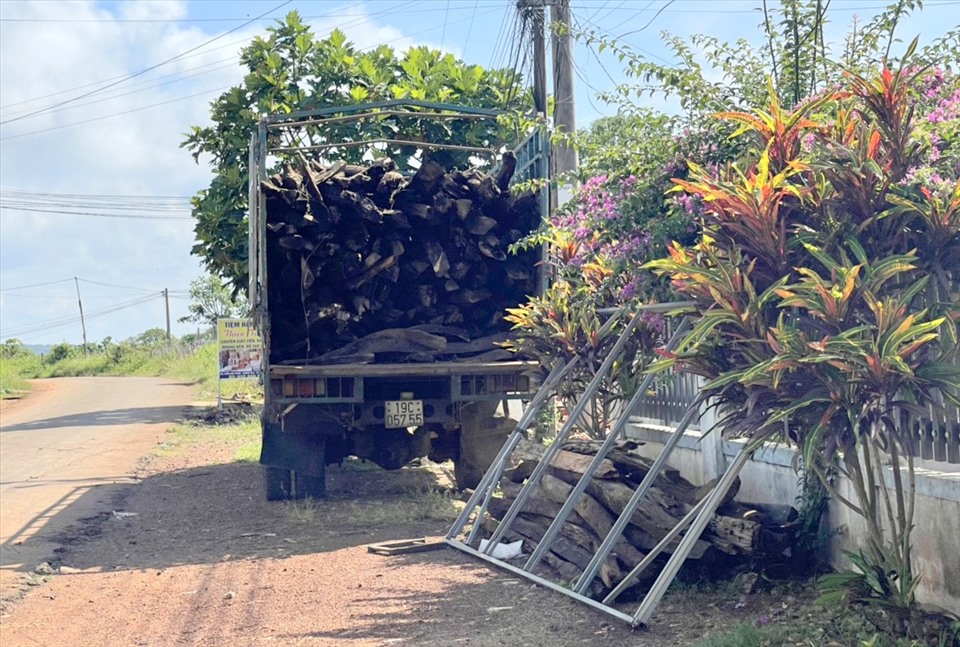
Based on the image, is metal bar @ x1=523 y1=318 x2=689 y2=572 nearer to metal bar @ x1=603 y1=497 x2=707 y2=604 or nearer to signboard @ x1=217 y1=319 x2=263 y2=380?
metal bar @ x1=603 y1=497 x2=707 y2=604

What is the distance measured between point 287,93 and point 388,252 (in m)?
6.96

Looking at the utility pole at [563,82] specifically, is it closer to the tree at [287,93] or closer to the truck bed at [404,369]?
the tree at [287,93]

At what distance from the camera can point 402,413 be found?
9312 millimetres

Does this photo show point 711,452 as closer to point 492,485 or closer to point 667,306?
point 492,485

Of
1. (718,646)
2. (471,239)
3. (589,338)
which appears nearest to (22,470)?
(471,239)

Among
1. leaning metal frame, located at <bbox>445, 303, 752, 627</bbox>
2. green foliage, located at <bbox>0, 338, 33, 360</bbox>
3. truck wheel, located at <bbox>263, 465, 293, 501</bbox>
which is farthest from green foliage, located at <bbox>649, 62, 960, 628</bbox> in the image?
green foliage, located at <bbox>0, 338, 33, 360</bbox>

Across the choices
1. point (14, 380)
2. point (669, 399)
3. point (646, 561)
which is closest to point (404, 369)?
point (669, 399)

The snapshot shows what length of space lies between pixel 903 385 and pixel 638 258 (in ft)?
7.66

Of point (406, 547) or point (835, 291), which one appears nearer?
point (835, 291)

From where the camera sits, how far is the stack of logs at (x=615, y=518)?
6.08 meters

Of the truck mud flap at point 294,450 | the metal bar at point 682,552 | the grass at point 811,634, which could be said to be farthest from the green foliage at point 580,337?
the grass at point 811,634

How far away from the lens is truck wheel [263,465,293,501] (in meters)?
10.2

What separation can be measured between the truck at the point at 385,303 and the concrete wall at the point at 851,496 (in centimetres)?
187

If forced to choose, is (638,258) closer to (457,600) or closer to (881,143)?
(881,143)
